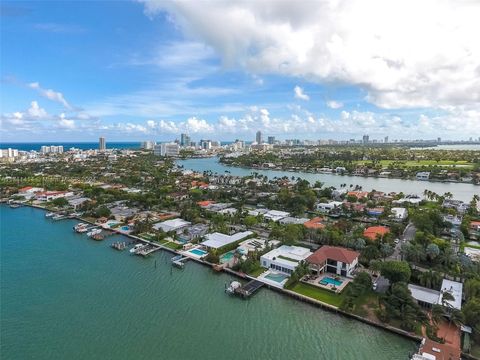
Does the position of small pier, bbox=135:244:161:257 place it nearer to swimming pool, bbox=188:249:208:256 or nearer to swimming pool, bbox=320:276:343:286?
swimming pool, bbox=188:249:208:256

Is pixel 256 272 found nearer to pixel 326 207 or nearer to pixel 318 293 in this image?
pixel 318 293

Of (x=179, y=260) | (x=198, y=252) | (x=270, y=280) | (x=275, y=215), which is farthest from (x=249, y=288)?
(x=275, y=215)

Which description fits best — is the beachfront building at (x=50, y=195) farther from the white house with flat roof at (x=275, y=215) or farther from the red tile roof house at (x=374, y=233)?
the red tile roof house at (x=374, y=233)

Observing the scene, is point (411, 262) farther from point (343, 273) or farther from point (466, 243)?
point (466, 243)

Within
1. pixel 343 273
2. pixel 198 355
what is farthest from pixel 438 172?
pixel 198 355

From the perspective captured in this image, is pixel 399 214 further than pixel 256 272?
Yes

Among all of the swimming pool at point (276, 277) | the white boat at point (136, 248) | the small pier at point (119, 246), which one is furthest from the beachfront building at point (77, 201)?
the swimming pool at point (276, 277)
